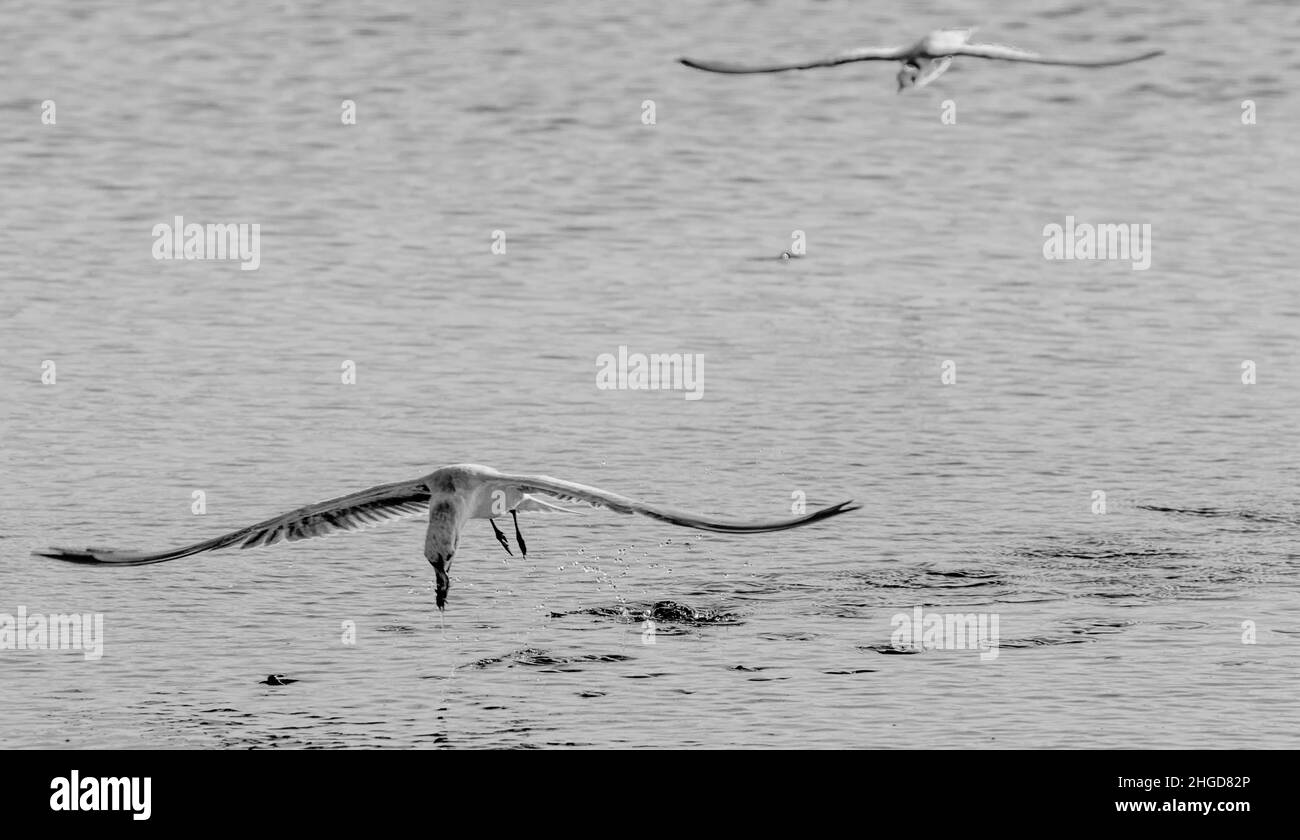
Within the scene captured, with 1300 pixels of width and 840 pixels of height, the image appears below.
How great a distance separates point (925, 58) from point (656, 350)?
254 inches

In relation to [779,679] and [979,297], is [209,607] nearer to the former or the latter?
[779,679]

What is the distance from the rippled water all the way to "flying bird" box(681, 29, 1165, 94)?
145 inches

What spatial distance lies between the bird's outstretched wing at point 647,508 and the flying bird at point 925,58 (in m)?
3.49

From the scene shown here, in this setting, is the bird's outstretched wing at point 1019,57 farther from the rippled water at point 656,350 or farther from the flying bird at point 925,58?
the rippled water at point 656,350

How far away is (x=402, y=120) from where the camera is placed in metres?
34.4

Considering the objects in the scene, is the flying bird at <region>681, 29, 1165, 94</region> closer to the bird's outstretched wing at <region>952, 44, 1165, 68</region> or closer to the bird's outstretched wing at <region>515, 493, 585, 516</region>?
the bird's outstretched wing at <region>952, 44, 1165, 68</region>

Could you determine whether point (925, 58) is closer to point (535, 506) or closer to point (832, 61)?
point (832, 61)

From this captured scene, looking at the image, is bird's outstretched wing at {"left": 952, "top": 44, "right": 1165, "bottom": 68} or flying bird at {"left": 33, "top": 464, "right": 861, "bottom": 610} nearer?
flying bird at {"left": 33, "top": 464, "right": 861, "bottom": 610}

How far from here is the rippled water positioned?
17.0m

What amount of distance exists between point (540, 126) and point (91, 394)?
11.4 metres

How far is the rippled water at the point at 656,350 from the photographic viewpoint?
16984mm

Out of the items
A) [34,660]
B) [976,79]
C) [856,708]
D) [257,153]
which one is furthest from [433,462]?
[976,79]

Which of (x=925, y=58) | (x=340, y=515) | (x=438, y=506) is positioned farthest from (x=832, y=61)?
(x=340, y=515)

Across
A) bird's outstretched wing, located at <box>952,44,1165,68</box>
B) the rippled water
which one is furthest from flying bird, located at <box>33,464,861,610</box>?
bird's outstretched wing, located at <box>952,44,1165,68</box>
